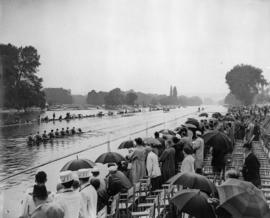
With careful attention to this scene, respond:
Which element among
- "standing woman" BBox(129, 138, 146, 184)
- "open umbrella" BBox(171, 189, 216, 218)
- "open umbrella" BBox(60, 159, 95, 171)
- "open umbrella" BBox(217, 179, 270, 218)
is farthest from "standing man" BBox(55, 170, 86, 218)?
"standing woman" BBox(129, 138, 146, 184)

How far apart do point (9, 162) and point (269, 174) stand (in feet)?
47.4

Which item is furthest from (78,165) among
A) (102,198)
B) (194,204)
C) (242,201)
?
(242,201)

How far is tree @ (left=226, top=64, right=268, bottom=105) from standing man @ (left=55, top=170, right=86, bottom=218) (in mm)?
91427

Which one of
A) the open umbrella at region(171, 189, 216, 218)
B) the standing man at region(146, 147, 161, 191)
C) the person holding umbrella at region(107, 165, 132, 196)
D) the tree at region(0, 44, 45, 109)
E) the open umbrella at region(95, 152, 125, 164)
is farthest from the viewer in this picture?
the tree at region(0, 44, 45, 109)

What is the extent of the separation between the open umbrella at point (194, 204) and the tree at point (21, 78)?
59.7m

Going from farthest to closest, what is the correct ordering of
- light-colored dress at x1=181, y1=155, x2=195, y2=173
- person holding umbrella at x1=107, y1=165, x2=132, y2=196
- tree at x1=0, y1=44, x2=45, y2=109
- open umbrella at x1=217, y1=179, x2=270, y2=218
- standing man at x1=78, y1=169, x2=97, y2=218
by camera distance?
tree at x1=0, y1=44, x2=45, y2=109 → light-colored dress at x1=181, y1=155, x2=195, y2=173 → person holding umbrella at x1=107, y1=165, x2=132, y2=196 → standing man at x1=78, y1=169, x2=97, y2=218 → open umbrella at x1=217, y1=179, x2=270, y2=218

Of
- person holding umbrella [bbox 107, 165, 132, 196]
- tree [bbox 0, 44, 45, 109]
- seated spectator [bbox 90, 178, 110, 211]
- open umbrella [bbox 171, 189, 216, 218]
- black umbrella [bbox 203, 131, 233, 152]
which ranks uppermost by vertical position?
tree [bbox 0, 44, 45, 109]

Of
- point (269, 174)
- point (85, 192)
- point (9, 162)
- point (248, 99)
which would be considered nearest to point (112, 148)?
point (9, 162)

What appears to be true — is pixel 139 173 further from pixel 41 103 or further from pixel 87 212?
pixel 41 103

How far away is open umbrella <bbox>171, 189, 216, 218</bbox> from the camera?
479 cm

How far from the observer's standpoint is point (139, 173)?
358 inches

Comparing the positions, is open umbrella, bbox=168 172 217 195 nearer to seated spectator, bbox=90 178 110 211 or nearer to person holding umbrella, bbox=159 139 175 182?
seated spectator, bbox=90 178 110 211

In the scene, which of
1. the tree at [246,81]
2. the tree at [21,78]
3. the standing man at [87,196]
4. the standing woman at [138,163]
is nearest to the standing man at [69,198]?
the standing man at [87,196]

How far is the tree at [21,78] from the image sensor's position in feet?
206
